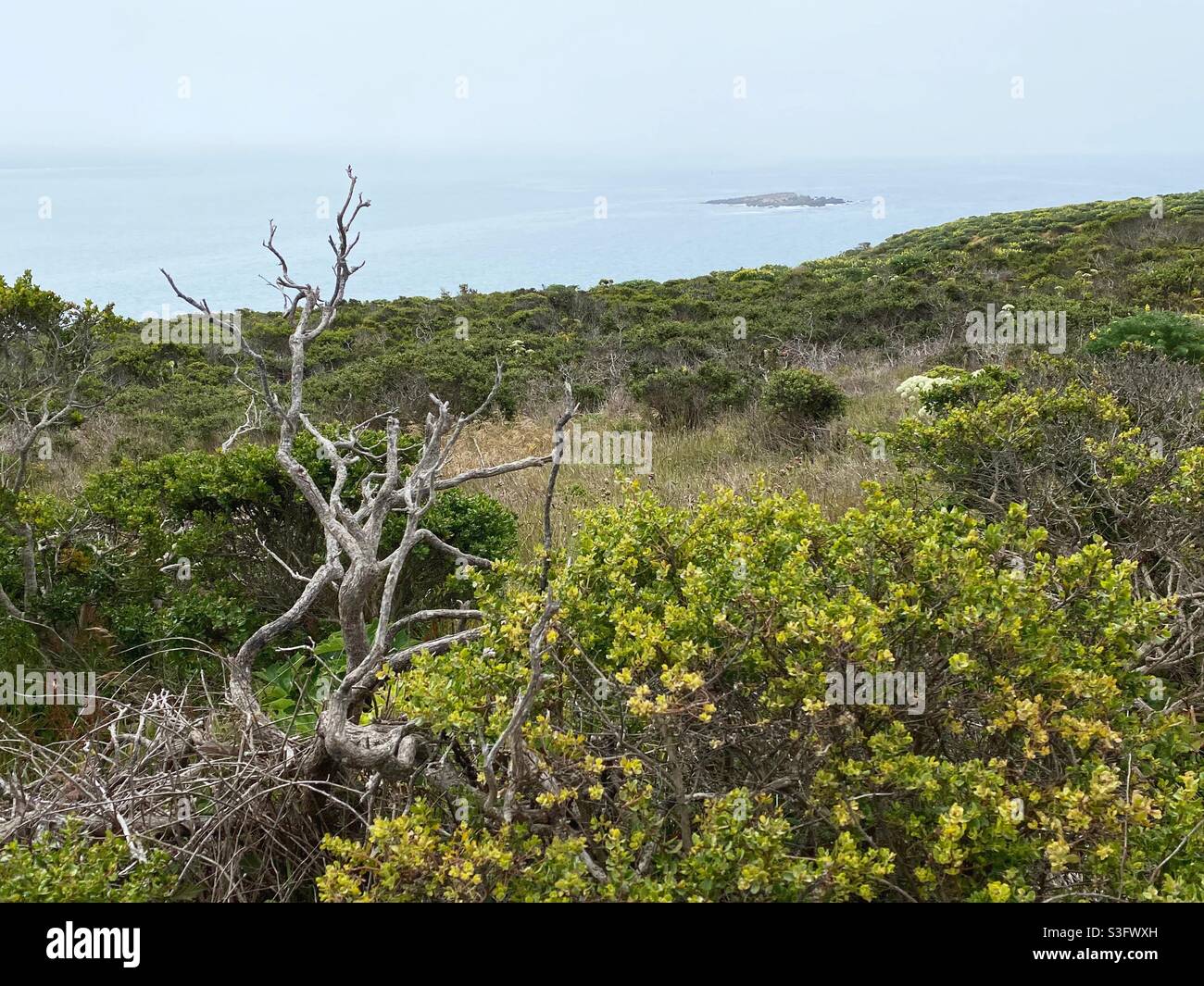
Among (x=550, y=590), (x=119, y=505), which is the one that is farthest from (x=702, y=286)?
(x=550, y=590)

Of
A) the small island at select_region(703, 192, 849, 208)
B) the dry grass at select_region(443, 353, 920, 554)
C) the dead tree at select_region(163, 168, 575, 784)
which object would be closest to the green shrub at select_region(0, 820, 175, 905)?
the dead tree at select_region(163, 168, 575, 784)

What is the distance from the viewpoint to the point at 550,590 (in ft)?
7.31

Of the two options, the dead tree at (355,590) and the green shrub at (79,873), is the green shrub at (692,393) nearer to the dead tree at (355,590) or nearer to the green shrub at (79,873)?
the dead tree at (355,590)

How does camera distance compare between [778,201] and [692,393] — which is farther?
[778,201]

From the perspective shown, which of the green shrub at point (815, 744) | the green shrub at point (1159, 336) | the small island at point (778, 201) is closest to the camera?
the green shrub at point (815, 744)

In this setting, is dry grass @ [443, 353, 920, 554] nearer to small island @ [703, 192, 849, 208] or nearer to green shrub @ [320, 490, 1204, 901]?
green shrub @ [320, 490, 1204, 901]

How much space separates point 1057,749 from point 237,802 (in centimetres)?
221

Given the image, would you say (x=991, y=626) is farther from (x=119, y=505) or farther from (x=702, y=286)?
(x=702, y=286)

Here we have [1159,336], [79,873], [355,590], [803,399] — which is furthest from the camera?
[803,399]

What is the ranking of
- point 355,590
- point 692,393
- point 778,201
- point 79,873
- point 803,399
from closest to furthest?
point 79,873, point 355,590, point 803,399, point 692,393, point 778,201

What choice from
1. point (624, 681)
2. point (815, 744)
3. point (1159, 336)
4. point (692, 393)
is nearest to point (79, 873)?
point (624, 681)

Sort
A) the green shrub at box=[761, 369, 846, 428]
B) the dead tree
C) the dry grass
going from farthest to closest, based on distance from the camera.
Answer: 1. the green shrub at box=[761, 369, 846, 428]
2. the dry grass
3. the dead tree

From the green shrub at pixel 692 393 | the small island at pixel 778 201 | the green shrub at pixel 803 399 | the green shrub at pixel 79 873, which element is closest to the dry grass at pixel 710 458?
the green shrub at pixel 803 399

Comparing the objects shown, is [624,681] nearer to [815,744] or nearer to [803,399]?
[815,744]
